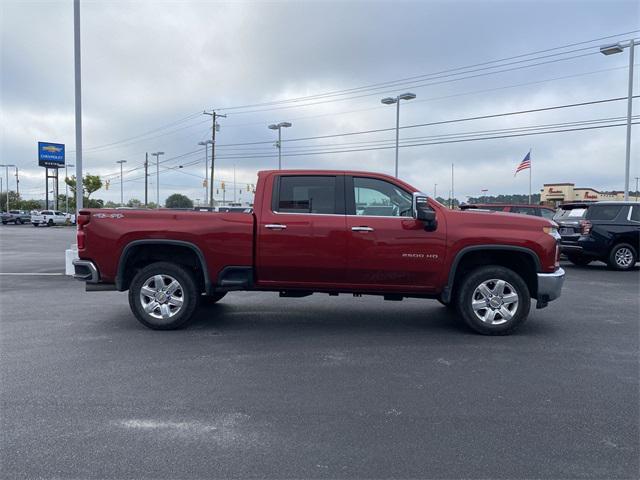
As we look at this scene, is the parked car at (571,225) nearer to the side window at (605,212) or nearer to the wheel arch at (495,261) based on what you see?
the side window at (605,212)

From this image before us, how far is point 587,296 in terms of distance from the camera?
Answer: 905cm

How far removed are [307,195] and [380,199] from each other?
94 centimetres

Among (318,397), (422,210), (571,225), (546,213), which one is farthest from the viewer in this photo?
(546,213)

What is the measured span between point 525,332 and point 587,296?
3.58 metres

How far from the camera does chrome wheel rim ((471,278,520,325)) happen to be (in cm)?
609

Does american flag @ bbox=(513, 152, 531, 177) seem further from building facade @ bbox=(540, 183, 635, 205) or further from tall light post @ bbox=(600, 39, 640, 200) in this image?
building facade @ bbox=(540, 183, 635, 205)

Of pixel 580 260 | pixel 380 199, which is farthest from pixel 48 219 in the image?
pixel 380 199

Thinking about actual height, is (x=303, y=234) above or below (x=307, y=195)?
below

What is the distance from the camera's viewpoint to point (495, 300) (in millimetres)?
6105

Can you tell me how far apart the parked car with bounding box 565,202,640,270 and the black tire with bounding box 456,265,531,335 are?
8.18 meters

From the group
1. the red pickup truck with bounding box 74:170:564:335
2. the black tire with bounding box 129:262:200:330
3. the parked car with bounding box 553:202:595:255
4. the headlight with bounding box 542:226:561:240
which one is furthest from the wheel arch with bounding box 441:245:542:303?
the parked car with bounding box 553:202:595:255

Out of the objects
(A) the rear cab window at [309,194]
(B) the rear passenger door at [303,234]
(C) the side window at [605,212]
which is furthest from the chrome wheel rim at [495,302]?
(C) the side window at [605,212]

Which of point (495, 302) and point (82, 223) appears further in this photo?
point (82, 223)

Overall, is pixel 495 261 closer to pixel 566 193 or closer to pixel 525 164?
pixel 525 164
